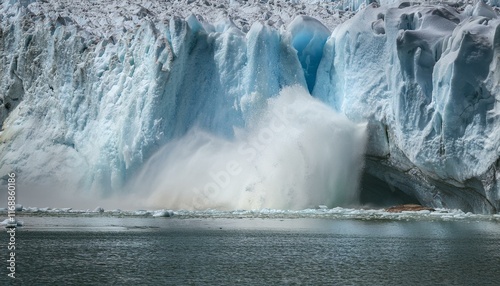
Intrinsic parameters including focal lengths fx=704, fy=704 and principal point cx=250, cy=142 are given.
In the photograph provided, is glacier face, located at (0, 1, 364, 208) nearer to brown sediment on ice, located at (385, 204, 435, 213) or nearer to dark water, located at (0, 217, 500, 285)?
brown sediment on ice, located at (385, 204, 435, 213)

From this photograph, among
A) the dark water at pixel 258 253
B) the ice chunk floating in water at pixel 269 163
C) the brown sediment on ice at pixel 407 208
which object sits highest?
the ice chunk floating in water at pixel 269 163

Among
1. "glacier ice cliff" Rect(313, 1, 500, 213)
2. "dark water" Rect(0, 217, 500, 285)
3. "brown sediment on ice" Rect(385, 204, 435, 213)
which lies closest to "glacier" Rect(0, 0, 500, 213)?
"glacier ice cliff" Rect(313, 1, 500, 213)

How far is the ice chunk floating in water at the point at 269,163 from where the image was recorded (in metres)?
24.8

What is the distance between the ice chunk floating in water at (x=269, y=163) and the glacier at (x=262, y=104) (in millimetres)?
53

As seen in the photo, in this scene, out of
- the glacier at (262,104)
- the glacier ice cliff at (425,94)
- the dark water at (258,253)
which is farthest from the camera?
the glacier at (262,104)

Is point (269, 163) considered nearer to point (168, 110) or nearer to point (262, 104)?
point (262, 104)

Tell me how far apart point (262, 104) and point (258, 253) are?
14079mm

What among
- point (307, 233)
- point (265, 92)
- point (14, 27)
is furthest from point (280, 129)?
point (14, 27)

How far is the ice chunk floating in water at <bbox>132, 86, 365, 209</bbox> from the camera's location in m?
24.8

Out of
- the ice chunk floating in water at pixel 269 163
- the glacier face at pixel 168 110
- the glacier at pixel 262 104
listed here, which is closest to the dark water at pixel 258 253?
the glacier at pixel 262 104

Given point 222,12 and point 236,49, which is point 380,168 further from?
point 222,12

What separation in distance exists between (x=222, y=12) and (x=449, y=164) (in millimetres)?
12870

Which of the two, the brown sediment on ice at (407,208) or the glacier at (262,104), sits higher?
the glacier at (262,104)

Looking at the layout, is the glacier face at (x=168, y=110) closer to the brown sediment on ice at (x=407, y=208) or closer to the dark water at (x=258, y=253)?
the brown sediment on ice at (x=407, y=208)
